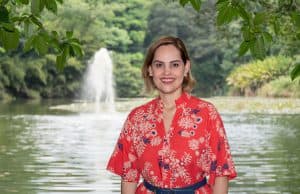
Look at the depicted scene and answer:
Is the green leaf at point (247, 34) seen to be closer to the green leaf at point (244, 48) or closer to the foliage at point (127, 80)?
the green leaf at point (244, 48)

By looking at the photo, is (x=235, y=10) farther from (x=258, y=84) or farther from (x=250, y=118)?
(x=258, y=84)

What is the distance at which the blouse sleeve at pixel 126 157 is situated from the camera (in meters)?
3.31

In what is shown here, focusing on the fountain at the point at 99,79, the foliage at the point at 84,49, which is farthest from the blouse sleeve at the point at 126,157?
the fountain at the point at 99,79

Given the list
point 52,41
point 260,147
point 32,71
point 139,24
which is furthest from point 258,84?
point 52,41

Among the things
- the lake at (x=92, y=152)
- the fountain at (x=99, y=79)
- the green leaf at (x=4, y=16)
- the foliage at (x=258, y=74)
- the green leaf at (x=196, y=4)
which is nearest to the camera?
the green leaf at (x=4, y=16)

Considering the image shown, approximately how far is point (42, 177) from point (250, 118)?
1325 cm

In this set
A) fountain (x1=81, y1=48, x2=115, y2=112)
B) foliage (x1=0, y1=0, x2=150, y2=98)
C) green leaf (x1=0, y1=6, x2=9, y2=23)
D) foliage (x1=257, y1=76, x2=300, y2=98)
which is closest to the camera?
green leaf (x1=0, y1=6, x2=9, y2=23)

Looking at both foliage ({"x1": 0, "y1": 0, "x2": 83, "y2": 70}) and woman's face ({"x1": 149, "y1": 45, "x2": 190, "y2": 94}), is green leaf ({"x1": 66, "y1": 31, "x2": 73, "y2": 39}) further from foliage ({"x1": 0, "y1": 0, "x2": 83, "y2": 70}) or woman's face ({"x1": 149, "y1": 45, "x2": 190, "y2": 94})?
woman's face ({"x1": 149, "y1": 45, "x2": 190, "y2": 94})

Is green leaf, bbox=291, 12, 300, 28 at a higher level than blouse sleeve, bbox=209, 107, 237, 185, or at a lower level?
higher

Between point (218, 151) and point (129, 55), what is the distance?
4480 centimetres

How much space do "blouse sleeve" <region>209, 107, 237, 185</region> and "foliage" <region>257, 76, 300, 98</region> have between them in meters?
31.2

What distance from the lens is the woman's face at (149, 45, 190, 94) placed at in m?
3.22

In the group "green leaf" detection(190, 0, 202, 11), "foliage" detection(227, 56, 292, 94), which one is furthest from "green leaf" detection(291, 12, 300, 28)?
"foliage" detection(227, 56, 292, 94)

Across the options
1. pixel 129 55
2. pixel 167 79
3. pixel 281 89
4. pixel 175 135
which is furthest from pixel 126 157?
pixel 129 55
